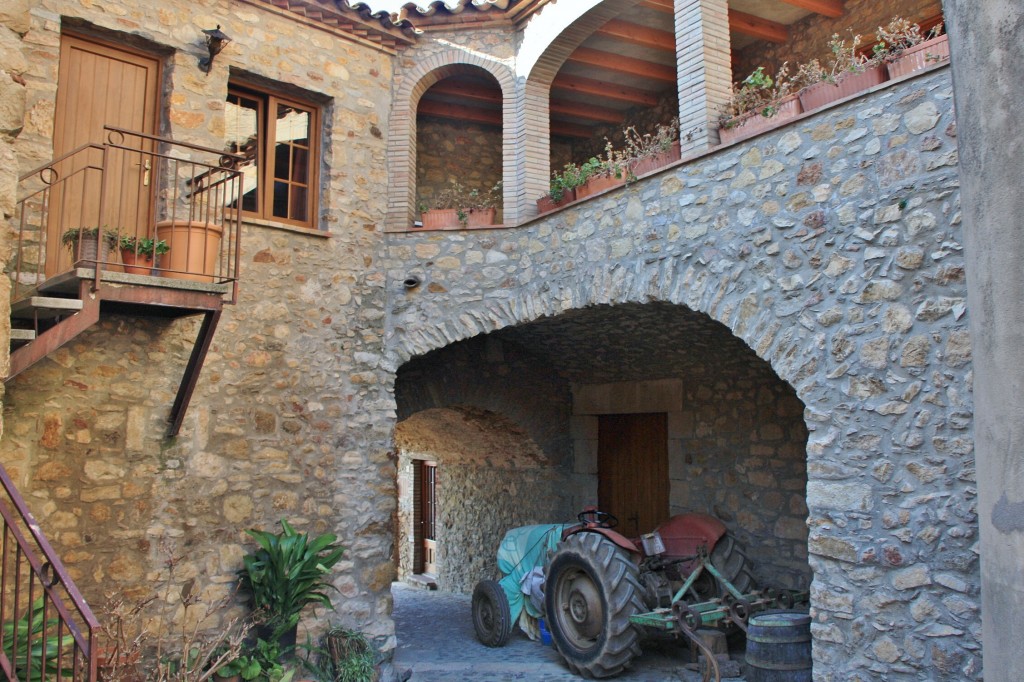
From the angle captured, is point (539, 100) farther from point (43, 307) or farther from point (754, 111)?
point (43, 307)

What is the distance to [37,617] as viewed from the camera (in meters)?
4.29

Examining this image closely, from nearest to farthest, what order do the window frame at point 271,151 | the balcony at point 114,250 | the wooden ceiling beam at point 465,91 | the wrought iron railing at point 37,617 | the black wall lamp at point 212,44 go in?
the wrought iron railing at point 37,617, the balcony at point 114,250, the black wall lamp at point 212,44, the window frame at point 271,151, the wooden ceiling beam at point 465,91

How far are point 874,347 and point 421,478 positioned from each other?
327 inches

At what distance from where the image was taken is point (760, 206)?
15.6ft

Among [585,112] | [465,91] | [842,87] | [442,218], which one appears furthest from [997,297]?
[585,112]

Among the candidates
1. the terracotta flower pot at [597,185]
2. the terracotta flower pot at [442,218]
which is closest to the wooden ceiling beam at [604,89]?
the terracotta flower pot at [442,218]

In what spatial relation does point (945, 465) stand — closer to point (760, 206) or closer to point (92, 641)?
point (760, 206)

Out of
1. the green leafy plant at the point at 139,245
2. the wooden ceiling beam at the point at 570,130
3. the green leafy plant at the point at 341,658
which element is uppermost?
the wooden ceiling beam at the point at 570,130

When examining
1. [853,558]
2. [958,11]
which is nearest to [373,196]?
[853,558]

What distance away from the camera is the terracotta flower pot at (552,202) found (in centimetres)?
636

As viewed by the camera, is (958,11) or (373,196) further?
(373,196)

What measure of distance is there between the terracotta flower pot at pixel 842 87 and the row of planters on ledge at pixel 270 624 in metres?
4.43

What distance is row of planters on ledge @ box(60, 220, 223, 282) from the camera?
4781mm

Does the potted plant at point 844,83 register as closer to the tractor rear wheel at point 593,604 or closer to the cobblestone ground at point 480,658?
the tractor rear wheel at point 593,604
